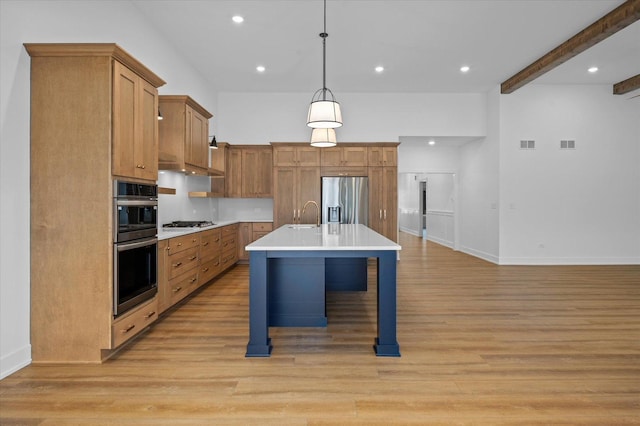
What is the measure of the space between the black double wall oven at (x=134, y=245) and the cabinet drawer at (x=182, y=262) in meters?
0.55

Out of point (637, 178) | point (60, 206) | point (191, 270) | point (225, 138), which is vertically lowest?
point (191, 270)

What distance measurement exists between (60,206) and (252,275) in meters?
1.44

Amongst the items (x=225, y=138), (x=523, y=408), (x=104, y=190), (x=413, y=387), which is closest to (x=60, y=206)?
(x=104, y=190)

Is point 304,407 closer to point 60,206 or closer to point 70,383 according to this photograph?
point 70,383

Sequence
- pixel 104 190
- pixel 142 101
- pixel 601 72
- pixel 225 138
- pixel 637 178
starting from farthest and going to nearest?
pixel 225 138 → pixel 637 178 → pixel 601 72 → pixel 142 101 → pixel 104 190

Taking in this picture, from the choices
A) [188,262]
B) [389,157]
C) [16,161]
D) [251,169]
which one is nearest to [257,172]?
[251,169]

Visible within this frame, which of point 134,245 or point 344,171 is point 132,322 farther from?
point 344,171

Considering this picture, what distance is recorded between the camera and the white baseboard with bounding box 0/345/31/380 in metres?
2.46

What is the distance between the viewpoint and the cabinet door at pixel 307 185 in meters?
7.03

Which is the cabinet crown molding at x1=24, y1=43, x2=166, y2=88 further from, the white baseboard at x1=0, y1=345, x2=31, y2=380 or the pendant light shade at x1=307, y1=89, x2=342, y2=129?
the white baseboard at x1=0, y1=345, x2=31, y2=380

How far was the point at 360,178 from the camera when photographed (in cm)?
704

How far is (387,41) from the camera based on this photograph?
5020mm

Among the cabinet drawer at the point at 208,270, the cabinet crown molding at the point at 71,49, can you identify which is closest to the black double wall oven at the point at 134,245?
the cabinet crown molding at the point at 71,49

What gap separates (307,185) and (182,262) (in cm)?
334
